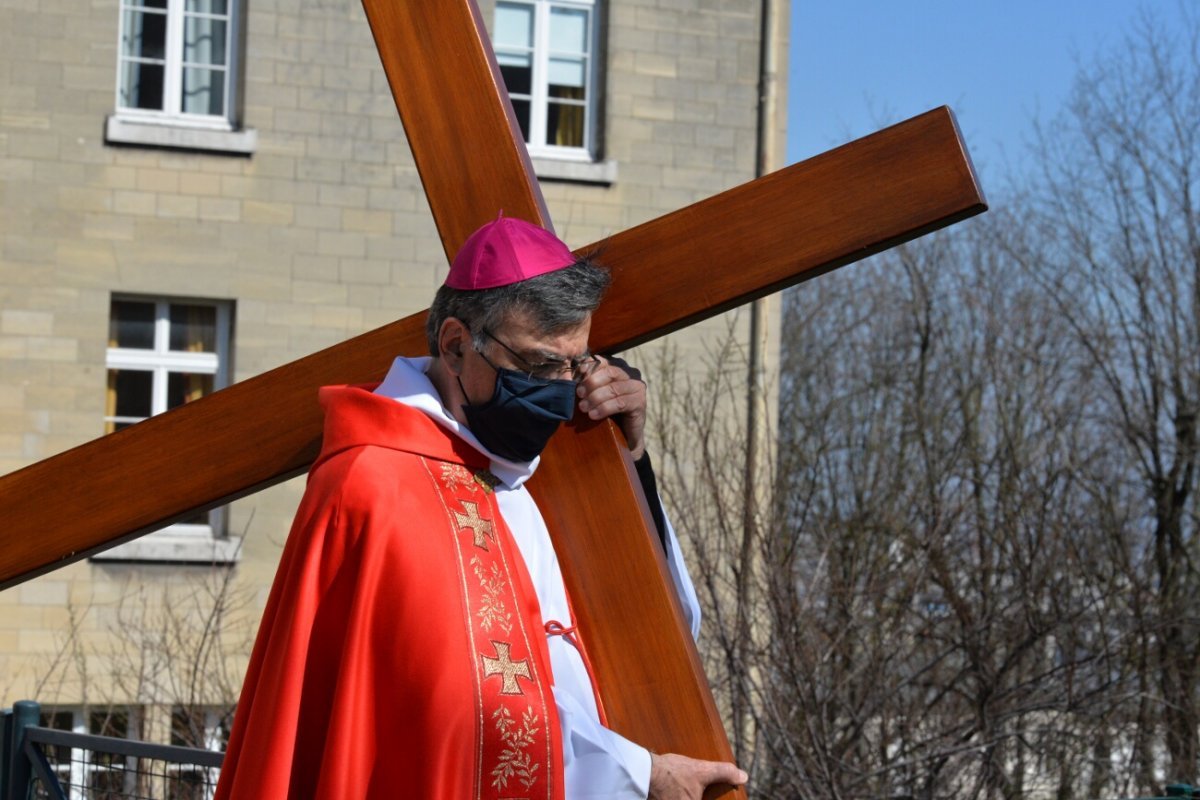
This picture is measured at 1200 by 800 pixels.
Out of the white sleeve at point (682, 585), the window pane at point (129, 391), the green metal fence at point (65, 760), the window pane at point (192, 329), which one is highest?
the window pane at point (192, 329)

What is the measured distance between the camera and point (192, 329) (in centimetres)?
1251

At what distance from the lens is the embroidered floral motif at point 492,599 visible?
2762 millimetres

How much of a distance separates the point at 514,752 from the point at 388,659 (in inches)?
10.6

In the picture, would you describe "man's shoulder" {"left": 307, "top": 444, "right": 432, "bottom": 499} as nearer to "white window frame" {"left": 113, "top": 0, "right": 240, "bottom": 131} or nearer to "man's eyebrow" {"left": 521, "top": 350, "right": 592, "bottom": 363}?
"man's eyebrow" {"left": 521, "top": 350, "right": 592, "bottom": 363}

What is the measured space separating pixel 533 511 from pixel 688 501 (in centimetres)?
646

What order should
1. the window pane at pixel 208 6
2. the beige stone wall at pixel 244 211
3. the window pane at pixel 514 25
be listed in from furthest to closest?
the window pane at pixel 514 25, the window pane at pixel 208 6, the beige stone wall at pixel 244 211

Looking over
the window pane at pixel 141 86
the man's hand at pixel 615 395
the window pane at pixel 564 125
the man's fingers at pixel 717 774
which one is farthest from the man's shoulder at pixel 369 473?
the window pane at pixel 564 125

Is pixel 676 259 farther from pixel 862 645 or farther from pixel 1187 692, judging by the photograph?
pixel 1187 692

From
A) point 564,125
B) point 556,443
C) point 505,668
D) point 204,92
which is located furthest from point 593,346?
point 564,125

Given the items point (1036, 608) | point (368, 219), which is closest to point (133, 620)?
point (368, 219)

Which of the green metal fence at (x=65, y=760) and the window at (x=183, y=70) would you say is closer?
the green metal fence at (x=65, y=760)

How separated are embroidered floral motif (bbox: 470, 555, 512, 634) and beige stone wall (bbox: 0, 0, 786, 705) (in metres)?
8.77

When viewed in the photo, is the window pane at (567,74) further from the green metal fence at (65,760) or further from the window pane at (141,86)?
the green metal fence at (65,760)

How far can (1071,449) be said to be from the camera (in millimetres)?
12727
